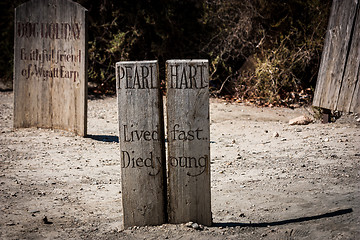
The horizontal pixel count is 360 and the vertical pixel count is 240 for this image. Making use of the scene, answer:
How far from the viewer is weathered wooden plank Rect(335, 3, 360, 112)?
7.15 metres

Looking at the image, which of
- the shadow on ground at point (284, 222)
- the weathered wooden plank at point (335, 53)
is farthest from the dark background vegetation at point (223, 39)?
the shadow on ground at point (284, 222)

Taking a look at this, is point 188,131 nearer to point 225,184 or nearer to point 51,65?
point 225,184

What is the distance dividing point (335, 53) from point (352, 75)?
525 millimetres

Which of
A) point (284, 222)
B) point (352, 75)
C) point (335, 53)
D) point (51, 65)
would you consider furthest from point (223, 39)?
point (284, 222)

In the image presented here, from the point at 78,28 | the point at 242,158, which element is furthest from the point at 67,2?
the point at 242,158

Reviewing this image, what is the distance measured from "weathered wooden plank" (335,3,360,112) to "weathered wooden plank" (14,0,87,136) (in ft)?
13.1

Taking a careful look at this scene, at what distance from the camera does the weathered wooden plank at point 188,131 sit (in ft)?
11.3

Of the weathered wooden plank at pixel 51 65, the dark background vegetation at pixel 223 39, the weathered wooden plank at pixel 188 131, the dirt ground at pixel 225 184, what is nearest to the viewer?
the weathered wooden plank at pixel 188 131

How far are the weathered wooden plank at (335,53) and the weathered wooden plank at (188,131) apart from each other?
4628 mm

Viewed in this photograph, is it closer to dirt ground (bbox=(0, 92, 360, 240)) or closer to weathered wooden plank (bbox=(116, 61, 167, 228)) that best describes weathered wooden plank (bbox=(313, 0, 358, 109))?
dirt ground (bbox=(0, 92, 360, 240))

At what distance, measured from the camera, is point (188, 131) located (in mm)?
3455

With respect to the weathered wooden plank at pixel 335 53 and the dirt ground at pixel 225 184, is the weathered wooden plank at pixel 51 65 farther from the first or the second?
the weathered wooden plank at pixel 335 53

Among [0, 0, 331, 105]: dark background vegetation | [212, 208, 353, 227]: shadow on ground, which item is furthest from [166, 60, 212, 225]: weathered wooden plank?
[0, 0, 331, 105]: dark background vegetation

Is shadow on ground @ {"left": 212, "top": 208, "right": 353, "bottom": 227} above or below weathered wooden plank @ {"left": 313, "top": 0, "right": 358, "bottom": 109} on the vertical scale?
below
